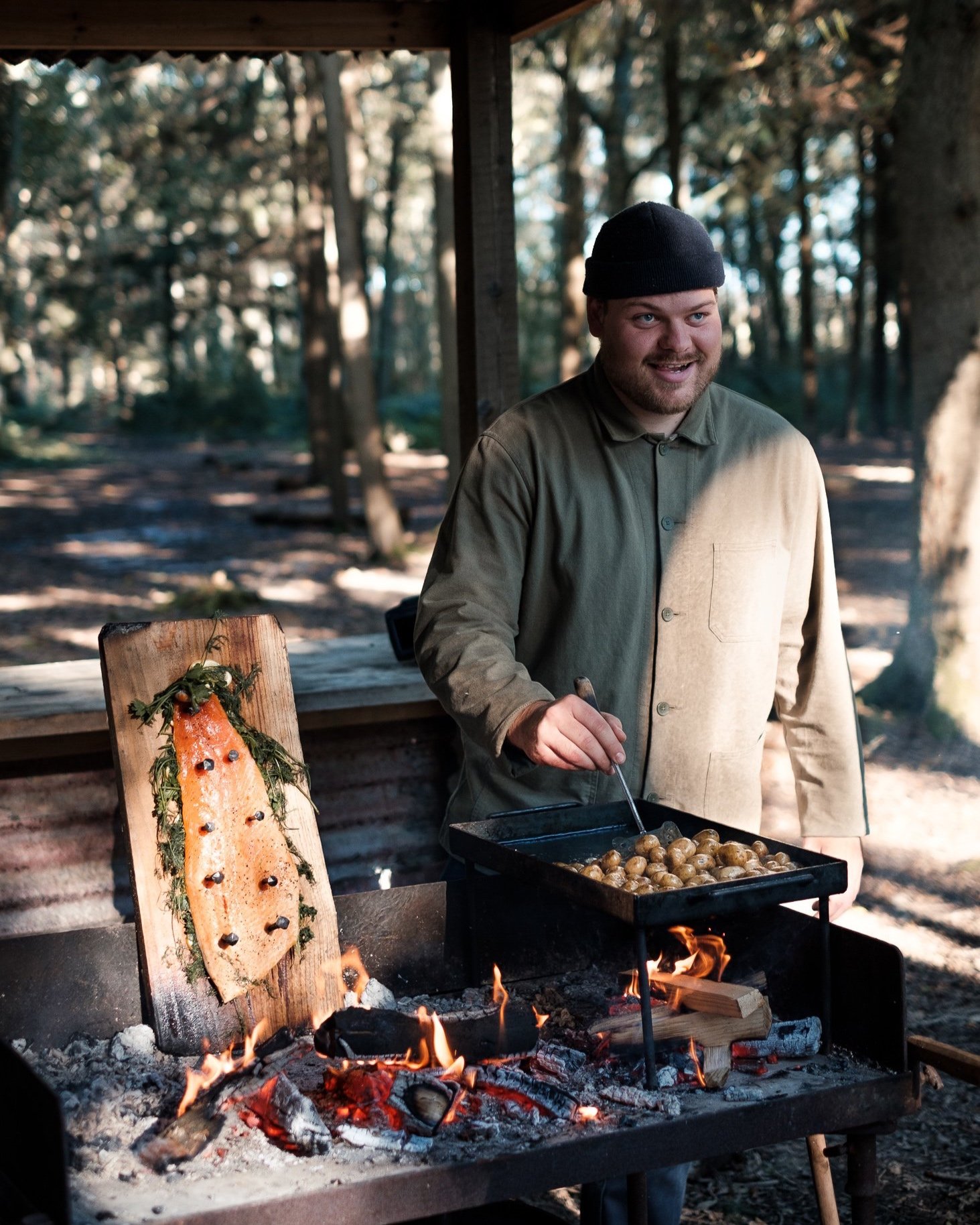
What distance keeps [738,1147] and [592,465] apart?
146cm

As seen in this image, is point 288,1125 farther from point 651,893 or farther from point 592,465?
point 592,465

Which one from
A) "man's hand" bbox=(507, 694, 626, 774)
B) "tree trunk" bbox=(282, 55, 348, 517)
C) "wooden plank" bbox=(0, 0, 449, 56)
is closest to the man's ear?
"man's hand" bbox=(507, 694, 626, 774)

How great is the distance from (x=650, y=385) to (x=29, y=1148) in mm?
1899

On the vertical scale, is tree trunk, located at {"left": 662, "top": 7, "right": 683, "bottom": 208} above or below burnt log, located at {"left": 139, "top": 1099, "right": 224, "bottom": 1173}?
above

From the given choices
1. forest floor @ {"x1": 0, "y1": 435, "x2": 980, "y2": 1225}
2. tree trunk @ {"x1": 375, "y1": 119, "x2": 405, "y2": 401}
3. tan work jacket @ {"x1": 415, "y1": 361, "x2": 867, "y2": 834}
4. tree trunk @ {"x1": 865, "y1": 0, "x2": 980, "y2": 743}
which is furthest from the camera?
tree trunk @ {"x1": 375, "y1": 119, "x2": 405, "y2": 401}

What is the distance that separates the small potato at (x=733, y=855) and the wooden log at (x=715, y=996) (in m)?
0.28

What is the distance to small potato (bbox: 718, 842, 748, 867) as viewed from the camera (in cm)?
247

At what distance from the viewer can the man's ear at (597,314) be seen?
9.68 feet

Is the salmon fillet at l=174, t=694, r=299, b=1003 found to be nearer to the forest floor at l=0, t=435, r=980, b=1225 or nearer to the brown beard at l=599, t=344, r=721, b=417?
the brown beard at l=599, t=344, r=721, b=417

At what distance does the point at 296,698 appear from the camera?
15.7 ft

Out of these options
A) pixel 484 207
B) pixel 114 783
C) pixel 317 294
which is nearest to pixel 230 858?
pixel 114 783

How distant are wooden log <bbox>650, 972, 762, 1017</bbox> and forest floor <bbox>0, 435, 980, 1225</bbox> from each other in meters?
1.53

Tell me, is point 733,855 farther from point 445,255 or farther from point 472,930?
point 445,255

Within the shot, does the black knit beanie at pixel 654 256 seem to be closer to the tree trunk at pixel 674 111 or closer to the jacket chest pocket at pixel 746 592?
the jacket chest pocket at pixel 746 592
